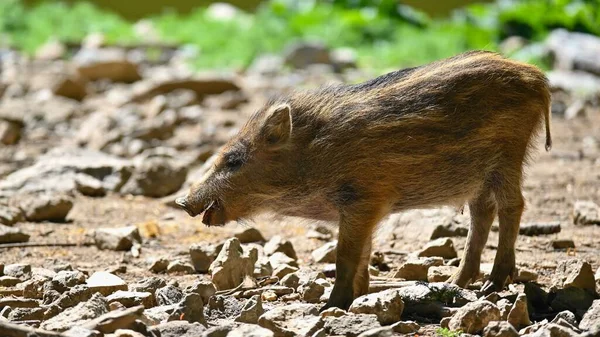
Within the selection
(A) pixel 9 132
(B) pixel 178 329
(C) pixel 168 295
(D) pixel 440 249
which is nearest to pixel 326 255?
(D) pixel 440 249

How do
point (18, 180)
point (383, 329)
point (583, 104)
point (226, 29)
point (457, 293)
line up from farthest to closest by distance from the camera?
point (226, 29) < point (583, 104) < point (18, 180) < point (457, 293) < point (383, 329)

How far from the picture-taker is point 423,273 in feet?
17.1

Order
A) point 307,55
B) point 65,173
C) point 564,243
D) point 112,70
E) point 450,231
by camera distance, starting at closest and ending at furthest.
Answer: point 564,243 < point 450,231 < point 65,173 < point 112,70 < point 307,55

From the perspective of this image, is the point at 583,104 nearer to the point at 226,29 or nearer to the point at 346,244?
the point at 346,244

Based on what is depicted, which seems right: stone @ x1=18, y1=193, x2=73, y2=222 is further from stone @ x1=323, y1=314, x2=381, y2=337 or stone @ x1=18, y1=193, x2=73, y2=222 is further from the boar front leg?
stone @ x1=323, y1=314, x2=381, y2=337

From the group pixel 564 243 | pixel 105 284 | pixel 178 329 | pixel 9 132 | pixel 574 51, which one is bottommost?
pixel 9 132

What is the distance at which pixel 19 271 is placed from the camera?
496 cm

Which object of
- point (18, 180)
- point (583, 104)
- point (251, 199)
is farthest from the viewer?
point (583, 104)

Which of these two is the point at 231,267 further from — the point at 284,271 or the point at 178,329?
the point at 178,329

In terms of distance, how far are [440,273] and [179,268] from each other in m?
1.40

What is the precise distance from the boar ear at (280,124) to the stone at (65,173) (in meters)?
2.91

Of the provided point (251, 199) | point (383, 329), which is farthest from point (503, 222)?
point (383, 329)

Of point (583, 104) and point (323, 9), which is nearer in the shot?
point (583, 104)

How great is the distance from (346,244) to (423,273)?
2.32ft
